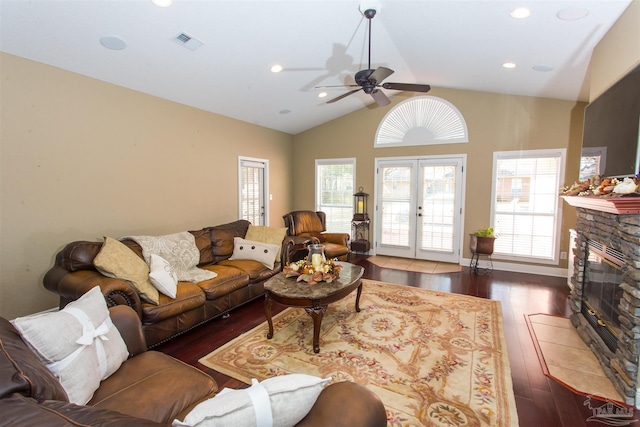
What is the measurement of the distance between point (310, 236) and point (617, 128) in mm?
4082

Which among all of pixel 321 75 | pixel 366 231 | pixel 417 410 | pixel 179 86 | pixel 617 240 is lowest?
pixel 417 410

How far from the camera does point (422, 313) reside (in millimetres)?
3580

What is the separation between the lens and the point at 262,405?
2.92 feet

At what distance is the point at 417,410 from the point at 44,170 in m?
4.08

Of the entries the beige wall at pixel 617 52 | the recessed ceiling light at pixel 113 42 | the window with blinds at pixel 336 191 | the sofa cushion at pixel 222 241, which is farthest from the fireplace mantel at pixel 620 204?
the window with blinds at pixel 336 191

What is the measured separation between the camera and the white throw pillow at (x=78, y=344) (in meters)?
1.35

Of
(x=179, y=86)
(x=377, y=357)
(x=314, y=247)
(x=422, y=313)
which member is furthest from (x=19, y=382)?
(x=179, y=86)

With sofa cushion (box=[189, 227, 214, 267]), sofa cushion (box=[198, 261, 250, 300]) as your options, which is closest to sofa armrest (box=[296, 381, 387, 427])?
sofa cushion (box=[198, 261, 250, 300])

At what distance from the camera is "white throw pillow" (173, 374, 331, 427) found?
2.69 feet

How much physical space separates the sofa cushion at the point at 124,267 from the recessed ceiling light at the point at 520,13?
4201 millimetres

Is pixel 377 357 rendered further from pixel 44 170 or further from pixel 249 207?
pixel 249 207

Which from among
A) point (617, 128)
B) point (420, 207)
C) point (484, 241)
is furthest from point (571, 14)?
point (420, 207)

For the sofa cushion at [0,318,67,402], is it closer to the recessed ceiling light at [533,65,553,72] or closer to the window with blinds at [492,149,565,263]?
the recessed ceiling light at [533,65,553,72]

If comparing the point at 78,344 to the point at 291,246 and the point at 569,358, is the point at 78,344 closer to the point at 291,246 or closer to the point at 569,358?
the point at 291,246
